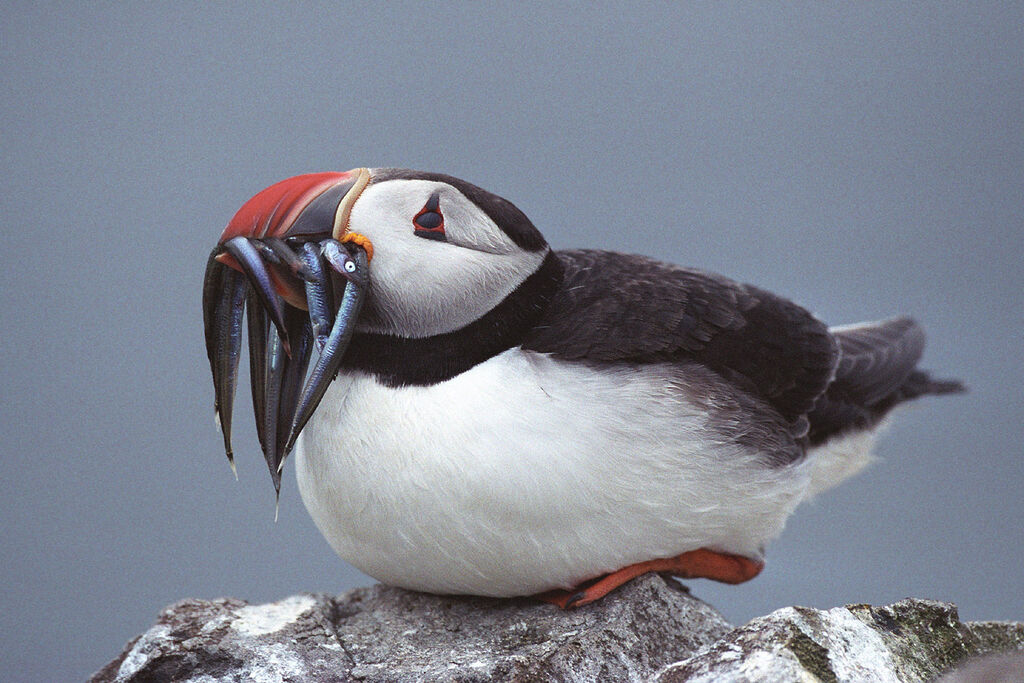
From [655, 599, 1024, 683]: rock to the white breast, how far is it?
0.44 meters

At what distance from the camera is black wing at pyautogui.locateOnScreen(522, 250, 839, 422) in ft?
7.52

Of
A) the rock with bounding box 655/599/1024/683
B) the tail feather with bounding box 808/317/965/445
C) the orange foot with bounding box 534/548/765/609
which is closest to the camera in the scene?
the rock with bounding box 655/599/1024/683

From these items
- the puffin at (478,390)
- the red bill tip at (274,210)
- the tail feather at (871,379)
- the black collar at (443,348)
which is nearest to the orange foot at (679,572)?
the puffin at (478,390)

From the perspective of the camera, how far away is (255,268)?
209 cm

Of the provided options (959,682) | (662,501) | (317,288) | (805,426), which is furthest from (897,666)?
(317,288)

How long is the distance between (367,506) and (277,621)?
0.35 m

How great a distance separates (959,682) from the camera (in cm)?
183

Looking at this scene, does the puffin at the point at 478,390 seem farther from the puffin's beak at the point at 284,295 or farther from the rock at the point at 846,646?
the rock at the point at 846,646

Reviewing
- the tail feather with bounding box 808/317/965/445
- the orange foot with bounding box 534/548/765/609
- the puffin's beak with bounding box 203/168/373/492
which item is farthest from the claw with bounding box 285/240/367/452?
the tail feather with bounding box 808/317/965/445

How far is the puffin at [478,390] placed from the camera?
7.08 feet

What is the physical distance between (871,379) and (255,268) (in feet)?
4.97

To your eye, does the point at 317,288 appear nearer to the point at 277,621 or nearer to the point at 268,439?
the point at 268,439

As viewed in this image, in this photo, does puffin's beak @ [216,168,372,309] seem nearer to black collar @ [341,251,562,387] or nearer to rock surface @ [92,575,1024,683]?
black collar @ [341,251,562,387]

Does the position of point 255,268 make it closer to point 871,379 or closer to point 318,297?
point 318,297
